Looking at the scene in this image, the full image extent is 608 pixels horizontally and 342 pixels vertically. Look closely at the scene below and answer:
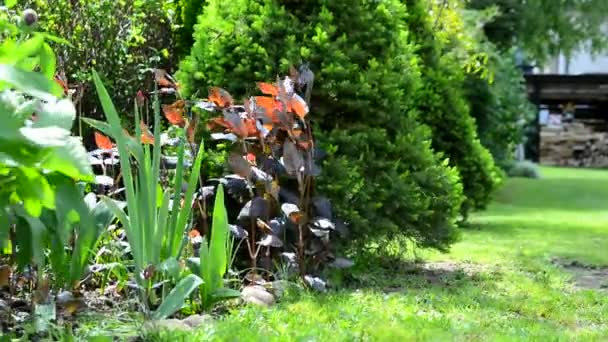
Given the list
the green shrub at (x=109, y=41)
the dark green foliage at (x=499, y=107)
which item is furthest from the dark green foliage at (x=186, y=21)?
the dark green foliage at (x=499, y=107)

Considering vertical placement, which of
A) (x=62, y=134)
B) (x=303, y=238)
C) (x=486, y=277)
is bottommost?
(x=486, y=277)

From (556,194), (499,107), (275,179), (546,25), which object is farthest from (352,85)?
(546,25)

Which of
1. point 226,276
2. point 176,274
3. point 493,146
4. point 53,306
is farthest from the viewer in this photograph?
point 493,146

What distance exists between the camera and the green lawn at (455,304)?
330 centimetres

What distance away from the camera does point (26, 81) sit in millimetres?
2646

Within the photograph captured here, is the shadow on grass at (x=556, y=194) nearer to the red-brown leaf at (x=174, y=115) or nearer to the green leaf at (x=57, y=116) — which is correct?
the red-brown leaf at (x=174, y=115)

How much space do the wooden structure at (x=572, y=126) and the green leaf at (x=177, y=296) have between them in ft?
67.7

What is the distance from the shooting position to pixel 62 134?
252 centimetres

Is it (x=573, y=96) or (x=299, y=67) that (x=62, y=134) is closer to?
(x=299, y=67)

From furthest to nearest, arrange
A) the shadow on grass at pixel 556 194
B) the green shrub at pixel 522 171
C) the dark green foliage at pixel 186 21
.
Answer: the green shrub at pixel 522 171 < the shadow on grass at pixel 556 194 < the dark green foliage at pixel 186 21

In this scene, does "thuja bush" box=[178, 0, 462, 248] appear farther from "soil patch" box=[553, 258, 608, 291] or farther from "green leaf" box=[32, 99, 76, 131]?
"green leaf" box=[32, 99, 76, 131]

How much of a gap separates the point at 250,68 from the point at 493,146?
11.2m

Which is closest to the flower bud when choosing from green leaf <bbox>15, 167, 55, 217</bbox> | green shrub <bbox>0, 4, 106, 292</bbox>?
green shrub <bbox>0, 4, 106, 292</bbox>

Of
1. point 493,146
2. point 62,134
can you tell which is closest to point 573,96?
point 493,146
